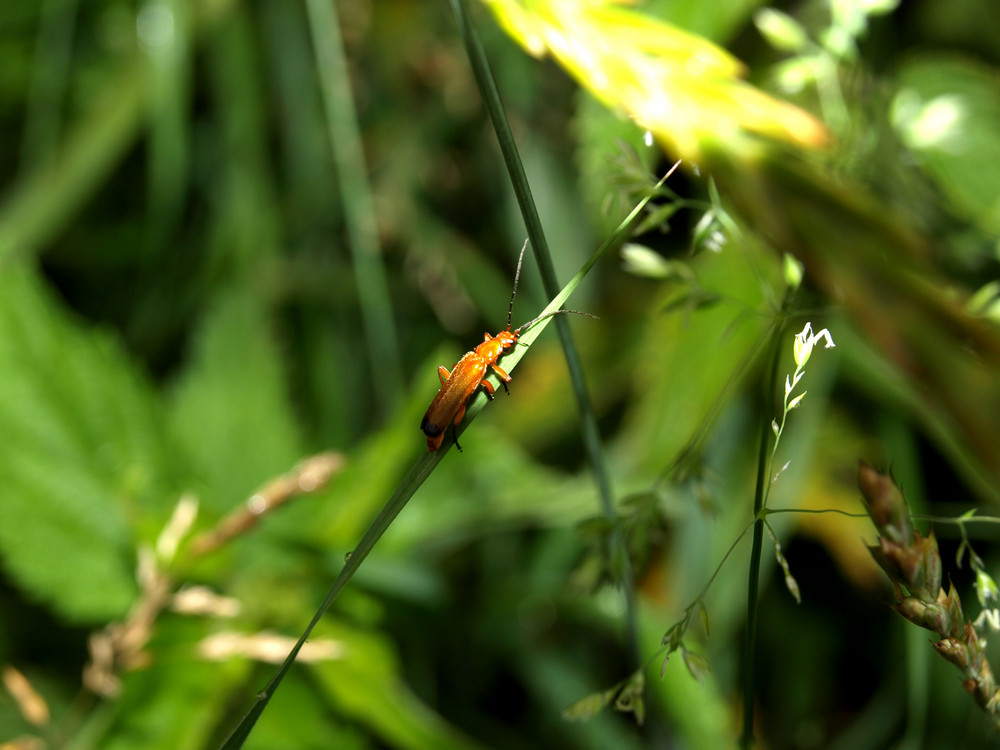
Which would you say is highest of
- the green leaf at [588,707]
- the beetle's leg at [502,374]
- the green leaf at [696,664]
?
the beetle's leg at [502,374]

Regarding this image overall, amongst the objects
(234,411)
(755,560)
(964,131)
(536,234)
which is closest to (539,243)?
(536,234)

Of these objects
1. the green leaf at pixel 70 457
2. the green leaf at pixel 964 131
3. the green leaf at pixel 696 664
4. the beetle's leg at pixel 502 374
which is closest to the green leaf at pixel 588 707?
the green leaf at pixel 696 664

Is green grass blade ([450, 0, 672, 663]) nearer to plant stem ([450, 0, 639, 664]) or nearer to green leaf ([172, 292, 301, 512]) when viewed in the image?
plant stem ([450, 0, 639, 664])

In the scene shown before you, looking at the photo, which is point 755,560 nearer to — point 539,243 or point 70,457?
point 539,243

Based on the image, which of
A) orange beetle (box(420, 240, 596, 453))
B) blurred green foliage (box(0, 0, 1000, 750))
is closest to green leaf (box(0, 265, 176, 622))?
blurred green foliage (box(0, 0, 1000, 750))

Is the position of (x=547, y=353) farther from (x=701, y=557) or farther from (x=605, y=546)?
(x=605, y=546)

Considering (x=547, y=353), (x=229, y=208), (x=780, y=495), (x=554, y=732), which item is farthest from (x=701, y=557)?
(x=229, y=208)

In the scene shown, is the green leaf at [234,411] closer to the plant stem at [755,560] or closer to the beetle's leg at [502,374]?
the beetle's leg at [502,374]
